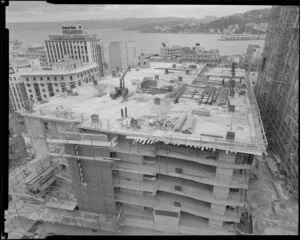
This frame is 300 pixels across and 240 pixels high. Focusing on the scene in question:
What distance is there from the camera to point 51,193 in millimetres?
9758

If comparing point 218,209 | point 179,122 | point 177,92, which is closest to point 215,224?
point 218,209

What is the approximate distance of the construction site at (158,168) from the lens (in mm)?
7180

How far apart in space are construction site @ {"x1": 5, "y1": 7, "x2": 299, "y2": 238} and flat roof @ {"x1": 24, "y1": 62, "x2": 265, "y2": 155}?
0.14 ft

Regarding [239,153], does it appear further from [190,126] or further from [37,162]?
[37,162]

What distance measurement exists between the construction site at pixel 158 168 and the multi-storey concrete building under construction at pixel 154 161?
0.12 feet

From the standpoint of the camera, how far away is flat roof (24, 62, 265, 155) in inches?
273

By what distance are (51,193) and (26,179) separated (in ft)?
4.25

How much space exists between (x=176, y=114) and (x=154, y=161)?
231 cm

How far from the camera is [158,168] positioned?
7.99 metres

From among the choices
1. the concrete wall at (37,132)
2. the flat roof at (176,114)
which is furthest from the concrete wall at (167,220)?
the concrete wall at (37,132)

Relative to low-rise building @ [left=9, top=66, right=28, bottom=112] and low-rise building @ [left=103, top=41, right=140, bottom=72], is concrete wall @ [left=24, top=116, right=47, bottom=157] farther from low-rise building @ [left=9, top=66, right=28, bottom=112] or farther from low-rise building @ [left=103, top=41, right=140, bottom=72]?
low-rise building @ [left=103, top=41, right=140, bottom=72]

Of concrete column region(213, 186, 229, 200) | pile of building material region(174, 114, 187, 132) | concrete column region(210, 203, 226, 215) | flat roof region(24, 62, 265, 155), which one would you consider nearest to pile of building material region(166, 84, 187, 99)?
flat roof region(24, 62, 265, 155)
